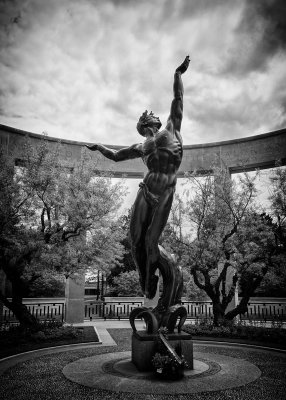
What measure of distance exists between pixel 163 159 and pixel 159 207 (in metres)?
0.93

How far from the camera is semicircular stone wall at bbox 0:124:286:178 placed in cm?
1745

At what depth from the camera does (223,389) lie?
5.14 meters

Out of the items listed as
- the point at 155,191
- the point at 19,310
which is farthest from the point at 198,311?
the point at 155,191

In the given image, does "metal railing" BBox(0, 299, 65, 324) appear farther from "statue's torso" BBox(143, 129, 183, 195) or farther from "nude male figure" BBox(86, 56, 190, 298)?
"statue's torso" BBox(143, 129, 183, 195)

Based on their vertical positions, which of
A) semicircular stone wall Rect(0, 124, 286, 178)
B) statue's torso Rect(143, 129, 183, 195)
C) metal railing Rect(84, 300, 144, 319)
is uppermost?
semicircular stone wall Rect(0, 124, 286, 178)

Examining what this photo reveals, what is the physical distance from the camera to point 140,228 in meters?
6.79

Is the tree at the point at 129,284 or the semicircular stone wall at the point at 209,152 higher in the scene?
the semicircular stone wall at the point at 209,152

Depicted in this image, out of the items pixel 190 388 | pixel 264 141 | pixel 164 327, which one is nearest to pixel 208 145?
pixel 264 141

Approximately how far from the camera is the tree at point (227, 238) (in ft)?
43.2

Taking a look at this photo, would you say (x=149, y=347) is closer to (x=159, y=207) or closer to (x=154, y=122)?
(x=159, y=207)

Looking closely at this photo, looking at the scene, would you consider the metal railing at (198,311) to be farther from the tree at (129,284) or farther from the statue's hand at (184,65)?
the statue's hand at (184,65)

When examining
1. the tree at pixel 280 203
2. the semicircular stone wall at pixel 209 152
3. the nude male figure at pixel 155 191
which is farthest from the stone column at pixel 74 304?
the nude male figure at pixel 155 191

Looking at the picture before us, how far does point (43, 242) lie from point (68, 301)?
24.5ft

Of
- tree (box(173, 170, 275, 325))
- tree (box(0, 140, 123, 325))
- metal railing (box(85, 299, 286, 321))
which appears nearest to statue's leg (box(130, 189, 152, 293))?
tree (box(0, 140, 123, 325))
